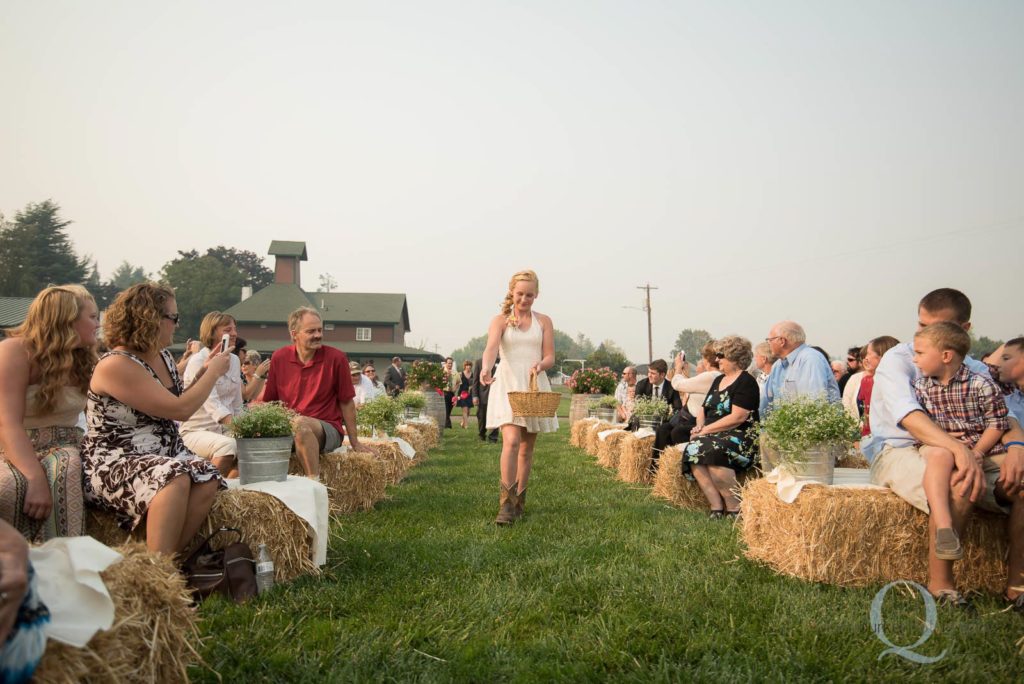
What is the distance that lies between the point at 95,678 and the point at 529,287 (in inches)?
198

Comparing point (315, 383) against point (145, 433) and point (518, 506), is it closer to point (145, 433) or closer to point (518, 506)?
point (518, 506)

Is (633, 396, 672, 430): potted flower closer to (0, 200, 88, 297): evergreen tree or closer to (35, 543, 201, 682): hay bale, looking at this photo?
(35, 543, 201, 682): hay bale

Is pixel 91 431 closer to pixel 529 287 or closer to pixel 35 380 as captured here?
pixel 35 380

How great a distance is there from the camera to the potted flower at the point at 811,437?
16.6 ft

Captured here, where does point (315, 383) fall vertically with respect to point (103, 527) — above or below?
above

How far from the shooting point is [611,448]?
11.5 meters

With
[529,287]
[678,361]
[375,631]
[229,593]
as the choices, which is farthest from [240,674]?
[678,361]

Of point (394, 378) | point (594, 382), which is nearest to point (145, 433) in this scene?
point (594, 382)

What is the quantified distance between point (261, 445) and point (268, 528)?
0.76m

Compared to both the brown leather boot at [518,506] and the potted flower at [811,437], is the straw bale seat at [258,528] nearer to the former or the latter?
the brown leather boot at [518,506]

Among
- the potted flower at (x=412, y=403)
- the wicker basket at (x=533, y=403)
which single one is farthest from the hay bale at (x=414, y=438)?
the wicker basket at (x=533, y=403)

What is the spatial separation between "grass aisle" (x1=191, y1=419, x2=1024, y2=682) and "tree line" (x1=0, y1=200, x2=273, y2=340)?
5777cm

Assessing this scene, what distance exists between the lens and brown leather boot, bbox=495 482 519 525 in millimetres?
6398

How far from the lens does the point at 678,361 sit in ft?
37.3
